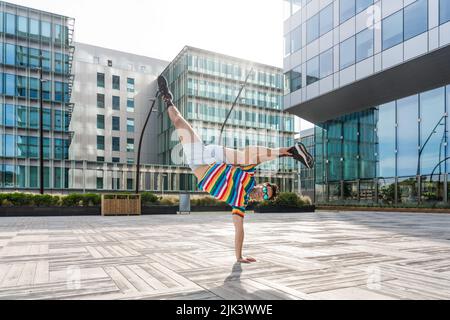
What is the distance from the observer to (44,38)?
4128 cm

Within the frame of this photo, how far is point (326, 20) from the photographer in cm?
3144

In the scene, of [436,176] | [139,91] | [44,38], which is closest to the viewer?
[436,176]

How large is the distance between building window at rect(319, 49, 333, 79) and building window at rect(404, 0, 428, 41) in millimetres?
6903

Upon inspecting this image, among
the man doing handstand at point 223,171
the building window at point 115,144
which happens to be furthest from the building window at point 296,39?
the man doing handstand at point 223,171

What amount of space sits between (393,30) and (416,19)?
1664mm

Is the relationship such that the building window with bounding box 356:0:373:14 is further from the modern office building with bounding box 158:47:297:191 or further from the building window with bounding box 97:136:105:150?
the building window with bounding box 97:136:105:150

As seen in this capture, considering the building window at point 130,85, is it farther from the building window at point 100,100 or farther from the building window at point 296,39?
the building window at point 296,39

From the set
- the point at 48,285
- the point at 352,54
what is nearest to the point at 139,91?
the point at 352,54

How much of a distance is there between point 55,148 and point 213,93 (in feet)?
70.9

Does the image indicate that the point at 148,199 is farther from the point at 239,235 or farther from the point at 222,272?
the point at 222,272

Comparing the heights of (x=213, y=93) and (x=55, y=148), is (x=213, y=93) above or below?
above

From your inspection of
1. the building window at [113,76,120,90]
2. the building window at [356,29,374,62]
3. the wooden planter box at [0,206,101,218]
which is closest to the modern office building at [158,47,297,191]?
the building window at [113,76,120,90]
